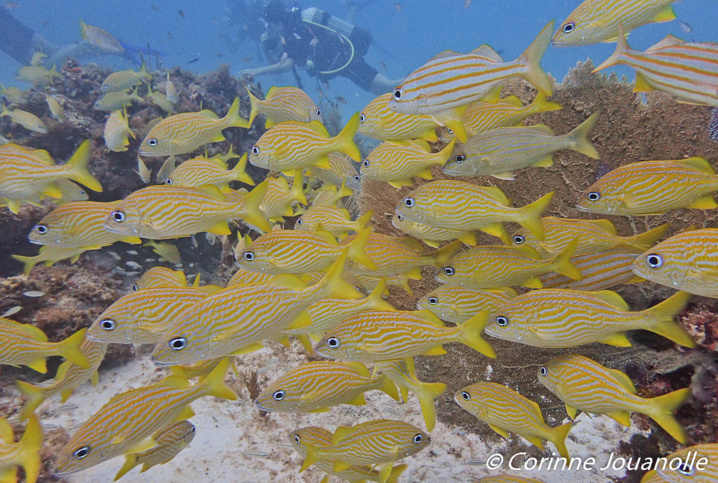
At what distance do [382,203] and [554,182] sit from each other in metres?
2.00

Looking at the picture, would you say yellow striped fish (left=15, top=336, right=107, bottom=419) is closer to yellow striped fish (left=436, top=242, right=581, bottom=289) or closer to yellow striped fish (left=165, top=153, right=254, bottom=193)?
yellow striped fish (left=165, top=153, right=254, bottom=193)

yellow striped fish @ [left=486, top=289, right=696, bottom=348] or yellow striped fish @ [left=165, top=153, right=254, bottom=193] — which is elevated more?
yellow striped fish @ [left=165, top=153, right=254, bottom=193]

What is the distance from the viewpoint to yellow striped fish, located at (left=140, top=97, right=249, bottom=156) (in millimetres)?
3932

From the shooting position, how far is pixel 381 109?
3.04m

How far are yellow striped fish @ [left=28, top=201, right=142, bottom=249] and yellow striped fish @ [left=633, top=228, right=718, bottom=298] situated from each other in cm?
357

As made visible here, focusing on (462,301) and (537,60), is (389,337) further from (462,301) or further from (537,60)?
(537,60)

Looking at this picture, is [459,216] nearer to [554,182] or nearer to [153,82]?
[554,182]

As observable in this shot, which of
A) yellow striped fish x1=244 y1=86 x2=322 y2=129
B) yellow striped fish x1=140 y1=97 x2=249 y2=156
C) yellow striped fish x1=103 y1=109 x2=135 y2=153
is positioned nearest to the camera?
yellow striped fish x1=140 y1=97 x2=249 y2=156

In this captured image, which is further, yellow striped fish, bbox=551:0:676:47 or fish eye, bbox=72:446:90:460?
yellow striped fish, bbox=551:0:676:47

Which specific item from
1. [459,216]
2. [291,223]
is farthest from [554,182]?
[291,223]

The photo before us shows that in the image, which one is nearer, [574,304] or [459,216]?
[574,304]

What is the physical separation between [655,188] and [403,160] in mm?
1837

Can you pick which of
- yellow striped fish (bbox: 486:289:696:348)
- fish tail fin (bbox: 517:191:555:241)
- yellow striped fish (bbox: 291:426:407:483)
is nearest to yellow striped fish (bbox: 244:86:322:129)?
fish tail fin (bbox: 517:191:555:241)

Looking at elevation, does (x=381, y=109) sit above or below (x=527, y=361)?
above
